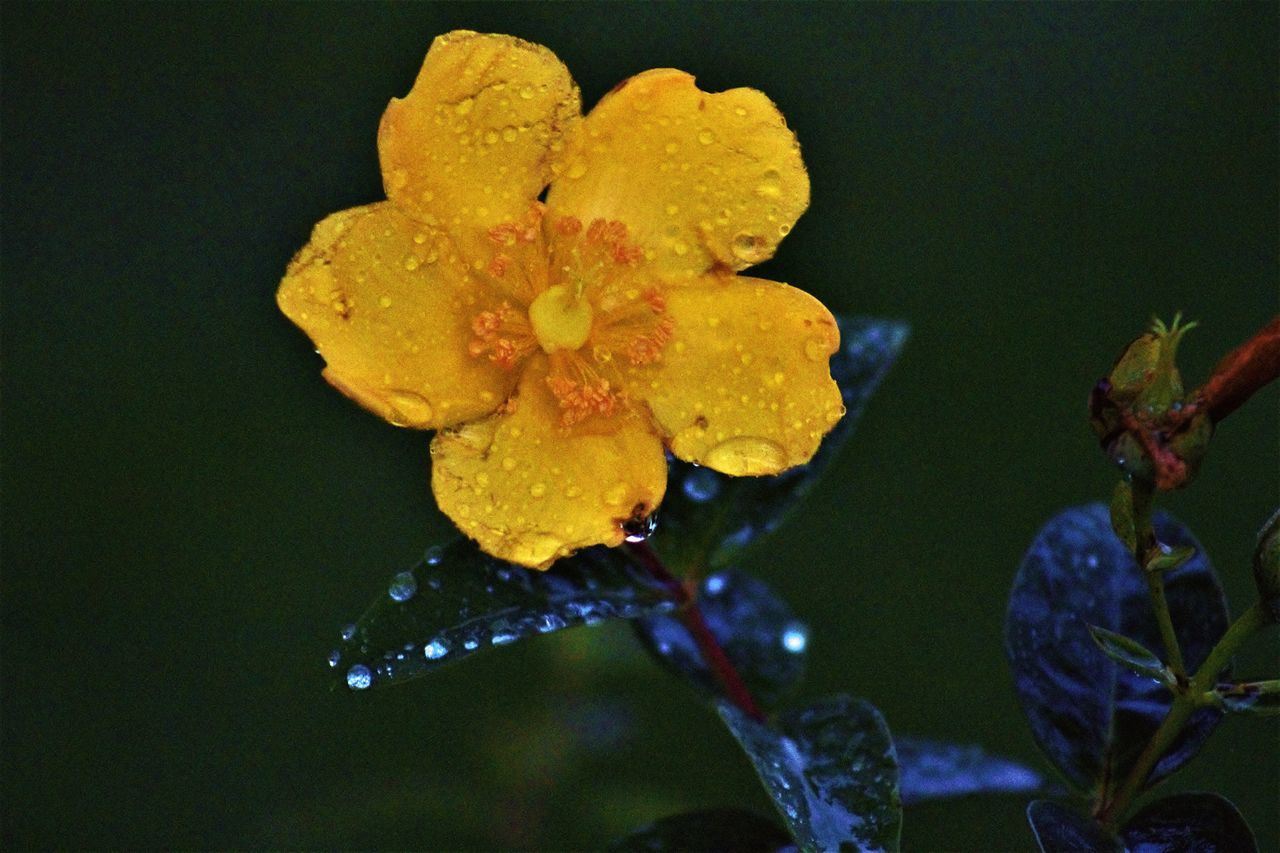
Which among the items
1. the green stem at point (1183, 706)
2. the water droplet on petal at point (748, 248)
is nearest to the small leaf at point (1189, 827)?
the green stem at point (1183, 706)

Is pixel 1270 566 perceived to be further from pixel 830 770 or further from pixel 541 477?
pixel 541 477

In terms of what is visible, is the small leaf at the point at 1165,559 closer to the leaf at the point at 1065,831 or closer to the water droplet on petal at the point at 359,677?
the leaf at the point at 1065,831

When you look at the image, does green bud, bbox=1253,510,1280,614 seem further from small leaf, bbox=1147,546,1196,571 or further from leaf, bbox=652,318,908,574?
leaf, bbox=652,318,908,574

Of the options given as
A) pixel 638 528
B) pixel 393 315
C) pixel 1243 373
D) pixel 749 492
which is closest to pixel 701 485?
pixel 749 492

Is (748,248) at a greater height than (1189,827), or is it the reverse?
(748,248)

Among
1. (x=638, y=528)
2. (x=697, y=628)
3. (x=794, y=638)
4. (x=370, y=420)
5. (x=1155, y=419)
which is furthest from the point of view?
(x=370, y=420)

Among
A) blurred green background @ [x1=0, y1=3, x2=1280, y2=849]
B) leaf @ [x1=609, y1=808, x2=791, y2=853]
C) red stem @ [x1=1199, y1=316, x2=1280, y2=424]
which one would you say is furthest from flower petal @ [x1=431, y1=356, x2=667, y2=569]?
blurred green background @ [x1=0, y1=3, x2=1280, y2=849]

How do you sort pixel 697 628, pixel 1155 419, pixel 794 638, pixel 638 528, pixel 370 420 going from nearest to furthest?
pixel 1155 419 < pixel 638 528 < pixel 697 628 < pixel 794 638 < pixel 370 420
